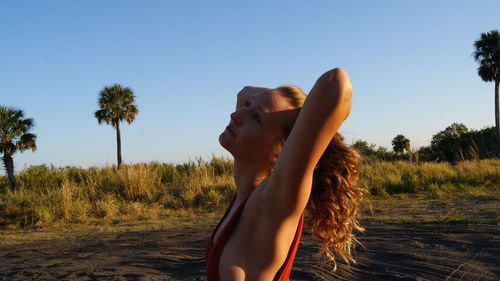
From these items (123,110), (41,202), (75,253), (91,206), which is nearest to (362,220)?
(75,253)

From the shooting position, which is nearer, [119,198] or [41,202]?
[41,202]

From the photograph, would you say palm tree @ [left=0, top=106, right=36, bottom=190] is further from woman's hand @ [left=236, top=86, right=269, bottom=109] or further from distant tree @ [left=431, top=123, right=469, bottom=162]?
distant tree @ [left=431, top=123, right=469, bottom=162]

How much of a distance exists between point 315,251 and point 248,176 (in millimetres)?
4468

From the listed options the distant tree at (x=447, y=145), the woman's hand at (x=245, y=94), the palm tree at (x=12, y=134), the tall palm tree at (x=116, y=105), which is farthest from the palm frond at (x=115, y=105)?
the woman's hand at (x=245, y=94)

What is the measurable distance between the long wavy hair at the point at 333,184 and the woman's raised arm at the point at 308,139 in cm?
28

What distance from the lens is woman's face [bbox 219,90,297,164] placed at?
4.73ft

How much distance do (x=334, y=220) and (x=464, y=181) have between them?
12888mm

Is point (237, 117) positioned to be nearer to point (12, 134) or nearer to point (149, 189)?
Answer: point (149, 189)

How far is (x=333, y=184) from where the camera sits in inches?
56.9

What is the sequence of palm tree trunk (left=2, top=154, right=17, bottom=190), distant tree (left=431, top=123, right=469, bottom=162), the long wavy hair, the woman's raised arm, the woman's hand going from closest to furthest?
the woman's raised arm < the long wavy hair < the woman's hand < palm tree trunk (left=2, top=154, right=17, bottom=190) < distant tree (left=431, top=123, right=469, bottom=162)

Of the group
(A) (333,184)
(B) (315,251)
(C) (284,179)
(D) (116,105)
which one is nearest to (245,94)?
(A) (333,184)

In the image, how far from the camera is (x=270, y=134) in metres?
1.44

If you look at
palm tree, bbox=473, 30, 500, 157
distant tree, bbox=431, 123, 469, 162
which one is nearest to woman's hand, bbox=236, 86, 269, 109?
distant tree, bbox=431, 123, 469, 162

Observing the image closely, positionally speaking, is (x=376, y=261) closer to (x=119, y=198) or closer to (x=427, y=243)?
(x=427, y=243)
